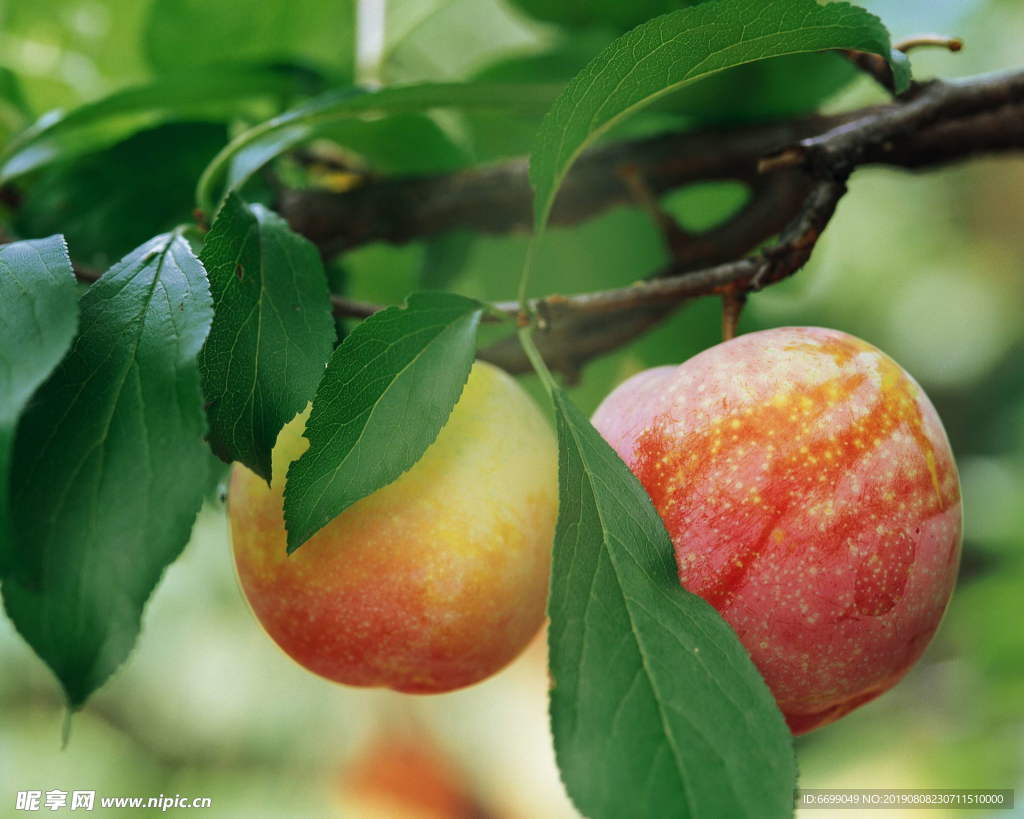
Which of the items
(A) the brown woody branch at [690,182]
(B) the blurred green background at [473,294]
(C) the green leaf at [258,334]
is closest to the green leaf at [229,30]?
(B) the blurred green background at [473,294]

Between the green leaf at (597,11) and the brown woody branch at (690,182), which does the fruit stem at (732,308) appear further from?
the green leaf at (597,11)

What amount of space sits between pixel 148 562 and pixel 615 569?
0.40 ft

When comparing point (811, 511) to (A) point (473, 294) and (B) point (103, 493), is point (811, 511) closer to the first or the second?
(B) point (103, 493)

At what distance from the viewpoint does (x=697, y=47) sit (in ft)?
0.87

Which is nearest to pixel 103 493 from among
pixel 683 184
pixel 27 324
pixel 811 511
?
pixel 27 324

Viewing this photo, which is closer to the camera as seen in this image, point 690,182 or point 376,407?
point 376,407

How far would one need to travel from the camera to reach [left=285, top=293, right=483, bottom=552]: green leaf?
25 centimetres

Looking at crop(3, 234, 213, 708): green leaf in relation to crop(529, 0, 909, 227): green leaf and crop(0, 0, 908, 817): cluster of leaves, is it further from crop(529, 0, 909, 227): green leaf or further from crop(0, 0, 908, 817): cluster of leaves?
crop(529, 0, 909, 227): green leaf

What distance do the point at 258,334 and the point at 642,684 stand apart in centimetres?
15

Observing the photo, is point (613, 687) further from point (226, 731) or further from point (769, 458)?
point (226, 731)

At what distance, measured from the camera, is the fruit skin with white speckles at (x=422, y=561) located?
292mm

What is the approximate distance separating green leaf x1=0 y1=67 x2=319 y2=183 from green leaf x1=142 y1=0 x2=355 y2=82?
3 centimetres

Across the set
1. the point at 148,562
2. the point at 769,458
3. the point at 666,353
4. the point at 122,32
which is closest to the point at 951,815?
the point at 666,353

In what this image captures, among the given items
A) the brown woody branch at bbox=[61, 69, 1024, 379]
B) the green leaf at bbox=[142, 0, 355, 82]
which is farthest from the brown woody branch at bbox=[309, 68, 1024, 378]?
the green leaf at bbox=[142, 0, 355, 82]
